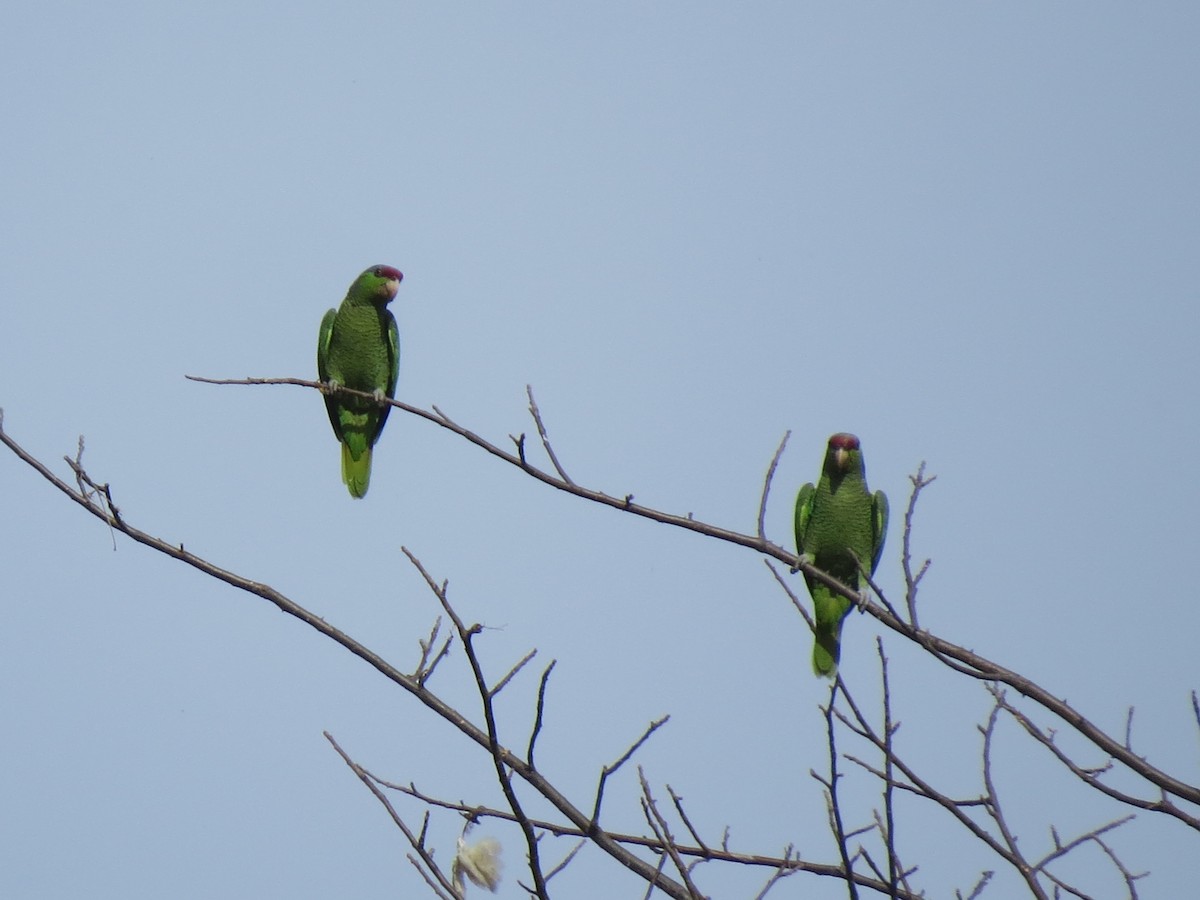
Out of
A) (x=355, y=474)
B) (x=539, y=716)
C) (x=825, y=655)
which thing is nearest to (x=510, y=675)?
(x=539, y=716)

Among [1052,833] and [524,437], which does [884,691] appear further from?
[524,437]

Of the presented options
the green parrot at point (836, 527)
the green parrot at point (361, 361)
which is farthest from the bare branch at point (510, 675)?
the green parrot at point (361, 361)

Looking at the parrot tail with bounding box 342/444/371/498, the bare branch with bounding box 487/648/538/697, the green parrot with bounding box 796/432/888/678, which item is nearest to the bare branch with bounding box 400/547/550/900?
the bare branch with bounding box 487/648/538/697

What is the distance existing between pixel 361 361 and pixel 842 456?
11.1 feet

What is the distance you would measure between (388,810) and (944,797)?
1.46 meters

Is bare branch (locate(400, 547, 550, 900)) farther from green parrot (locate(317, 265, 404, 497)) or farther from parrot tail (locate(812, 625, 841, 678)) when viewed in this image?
green parrot (locate(317, 265, 404, 497))

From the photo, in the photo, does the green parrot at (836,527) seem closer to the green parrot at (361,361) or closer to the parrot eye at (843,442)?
the parrot eye at (843,442)

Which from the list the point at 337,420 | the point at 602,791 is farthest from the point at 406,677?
the point at 337,420

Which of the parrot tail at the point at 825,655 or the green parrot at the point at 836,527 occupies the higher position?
the green parrot at the point at 836,527

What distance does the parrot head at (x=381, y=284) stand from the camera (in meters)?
8.02

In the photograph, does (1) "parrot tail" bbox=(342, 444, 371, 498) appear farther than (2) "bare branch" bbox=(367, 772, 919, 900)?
Yes

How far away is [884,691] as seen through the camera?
9.17 ft

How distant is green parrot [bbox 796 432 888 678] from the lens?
6.29 m

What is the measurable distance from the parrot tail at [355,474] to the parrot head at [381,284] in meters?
1.02
